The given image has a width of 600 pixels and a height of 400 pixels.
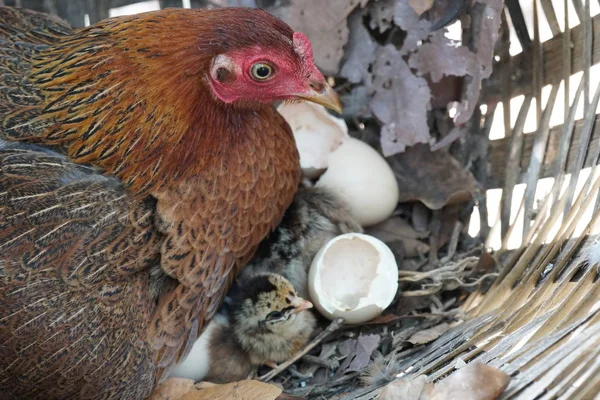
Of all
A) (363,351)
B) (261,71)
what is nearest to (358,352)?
(363,351)

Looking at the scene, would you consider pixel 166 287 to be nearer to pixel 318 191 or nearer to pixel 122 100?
pixel 122 100

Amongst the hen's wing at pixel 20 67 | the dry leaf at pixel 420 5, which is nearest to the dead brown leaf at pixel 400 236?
the dry leaf at pixel 420 5

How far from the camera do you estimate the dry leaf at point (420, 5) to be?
223cm

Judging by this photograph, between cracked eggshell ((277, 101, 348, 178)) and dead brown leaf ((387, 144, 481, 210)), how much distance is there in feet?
0.81

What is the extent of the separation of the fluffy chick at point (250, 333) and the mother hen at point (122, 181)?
173mm

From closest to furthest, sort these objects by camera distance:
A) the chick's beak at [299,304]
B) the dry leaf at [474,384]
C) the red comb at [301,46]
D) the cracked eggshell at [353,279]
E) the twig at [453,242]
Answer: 1. the dry leaf at [474,384]
2. the red comb at [301,46]
3. the chick's beak at [299,304]
4. the cracked eggshell at [353,279]
5. the twig at [453,242]

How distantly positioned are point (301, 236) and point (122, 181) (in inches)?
23.9

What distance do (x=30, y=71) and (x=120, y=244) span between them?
0.51m

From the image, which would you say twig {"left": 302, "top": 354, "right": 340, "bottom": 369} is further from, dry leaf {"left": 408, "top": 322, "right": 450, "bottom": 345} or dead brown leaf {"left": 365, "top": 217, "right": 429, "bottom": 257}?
dead brown leaf {"left": 365, "top": 217, "right": 429, "bottom": 257}

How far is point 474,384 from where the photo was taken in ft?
4.25

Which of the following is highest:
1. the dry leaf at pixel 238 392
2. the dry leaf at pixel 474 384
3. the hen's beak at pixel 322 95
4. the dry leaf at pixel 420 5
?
the dry leaf at pixel 420 5

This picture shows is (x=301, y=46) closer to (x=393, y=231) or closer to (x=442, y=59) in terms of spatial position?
(x=442, y=59)

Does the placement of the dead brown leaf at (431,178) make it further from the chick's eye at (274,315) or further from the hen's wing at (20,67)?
the hen's wing at (20,67)

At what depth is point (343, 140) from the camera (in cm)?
225
